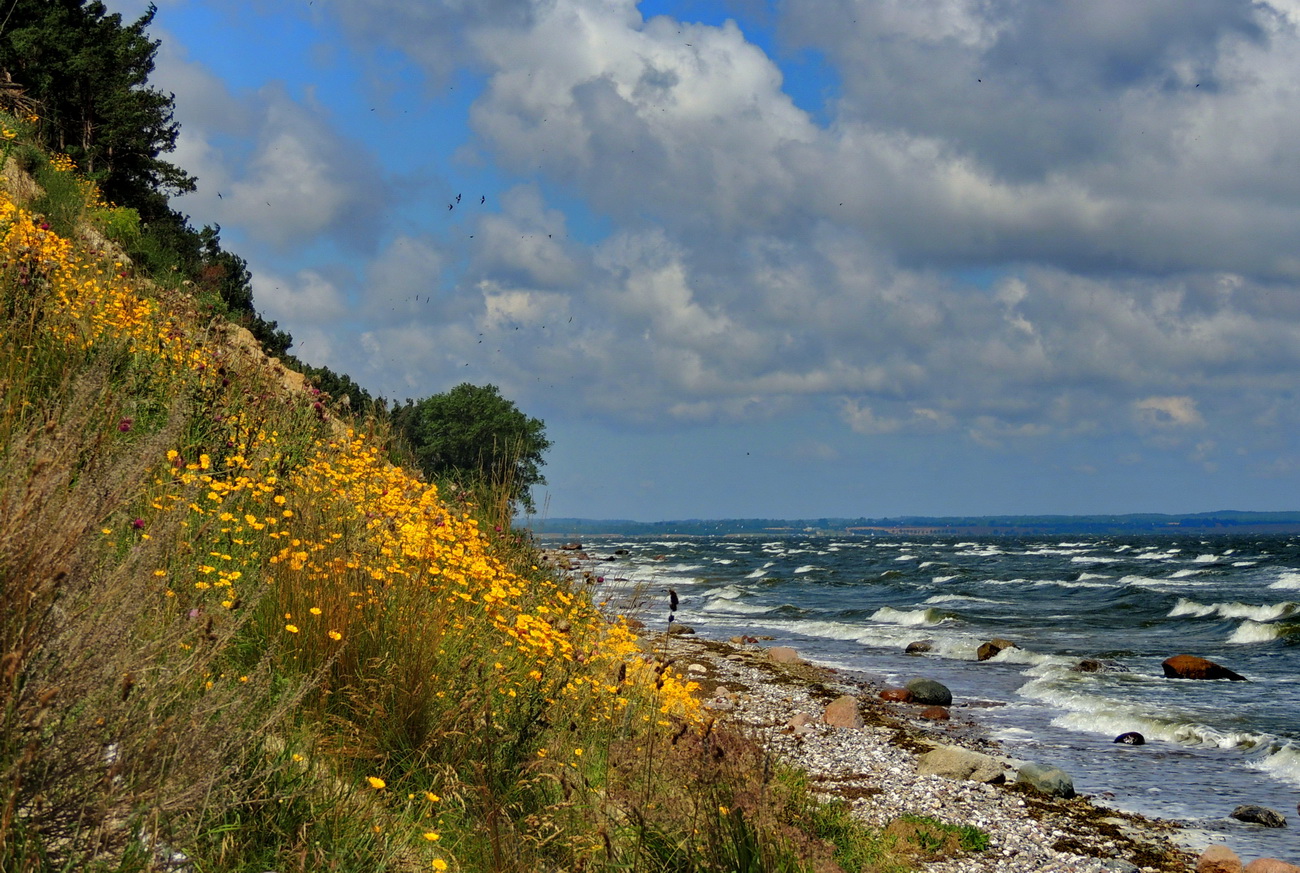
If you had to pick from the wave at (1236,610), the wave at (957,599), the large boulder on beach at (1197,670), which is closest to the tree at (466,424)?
the wave at (957,599)

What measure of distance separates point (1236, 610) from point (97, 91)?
116 ft

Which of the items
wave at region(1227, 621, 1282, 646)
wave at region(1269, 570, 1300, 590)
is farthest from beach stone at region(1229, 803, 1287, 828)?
wave at region(1269, 570, 1300, 590)

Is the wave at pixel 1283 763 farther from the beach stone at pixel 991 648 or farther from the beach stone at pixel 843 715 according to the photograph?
the beach stone at pixel 991 648

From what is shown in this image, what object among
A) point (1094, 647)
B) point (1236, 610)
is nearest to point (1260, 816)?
point (1094, 647)

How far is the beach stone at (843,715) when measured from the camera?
45.1ft

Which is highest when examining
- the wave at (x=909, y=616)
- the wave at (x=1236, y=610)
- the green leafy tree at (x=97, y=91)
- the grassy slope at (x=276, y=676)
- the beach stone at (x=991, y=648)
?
the green leafy tree at (x=97, y=91)

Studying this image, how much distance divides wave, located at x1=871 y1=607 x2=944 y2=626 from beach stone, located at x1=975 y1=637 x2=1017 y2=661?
6.17 m

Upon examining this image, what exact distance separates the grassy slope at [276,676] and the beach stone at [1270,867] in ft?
12.3

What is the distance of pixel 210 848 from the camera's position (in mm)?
Answer: 3438

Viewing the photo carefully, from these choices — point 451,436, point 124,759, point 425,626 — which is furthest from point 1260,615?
point 451,436

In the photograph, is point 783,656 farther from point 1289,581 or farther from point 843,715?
point 1289,581

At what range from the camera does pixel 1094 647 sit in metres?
23.0

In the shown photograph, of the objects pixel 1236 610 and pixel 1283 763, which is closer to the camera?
pixel 1283 763

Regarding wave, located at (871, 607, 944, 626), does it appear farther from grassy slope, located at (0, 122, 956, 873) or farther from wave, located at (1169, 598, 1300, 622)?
grassy slope, located at (0, 122, 956, 873)
